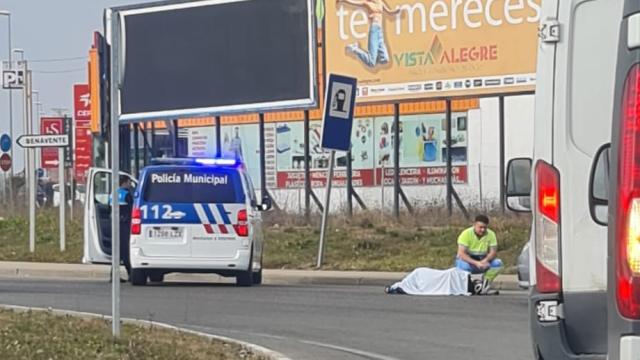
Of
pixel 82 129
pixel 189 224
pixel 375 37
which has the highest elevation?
pixel 375 37

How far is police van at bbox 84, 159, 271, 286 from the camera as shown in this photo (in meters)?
Answer: 18.9

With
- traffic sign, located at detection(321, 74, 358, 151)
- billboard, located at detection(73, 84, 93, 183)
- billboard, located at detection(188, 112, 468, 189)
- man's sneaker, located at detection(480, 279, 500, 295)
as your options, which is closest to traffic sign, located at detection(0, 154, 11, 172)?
billboard, located at detection(73, 84, 93, 183)

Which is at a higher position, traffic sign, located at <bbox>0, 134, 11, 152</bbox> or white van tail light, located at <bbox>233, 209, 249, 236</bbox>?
traffic sign, located at <bbox>0, 134, 11, 152</bbox>

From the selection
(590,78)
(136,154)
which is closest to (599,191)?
(590,78)

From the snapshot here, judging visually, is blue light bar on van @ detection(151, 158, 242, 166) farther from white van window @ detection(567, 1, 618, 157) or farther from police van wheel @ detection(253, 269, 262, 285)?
white van window @ detection(567, 1, 618, 157)

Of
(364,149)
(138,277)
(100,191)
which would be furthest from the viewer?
(364,149)

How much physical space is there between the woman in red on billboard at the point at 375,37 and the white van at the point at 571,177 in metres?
25.2

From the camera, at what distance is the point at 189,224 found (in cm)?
1889

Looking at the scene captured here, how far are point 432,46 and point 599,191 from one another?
25.3 m

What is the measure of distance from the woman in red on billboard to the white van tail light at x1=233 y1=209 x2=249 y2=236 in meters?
12.6

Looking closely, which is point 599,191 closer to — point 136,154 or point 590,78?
point 590,78

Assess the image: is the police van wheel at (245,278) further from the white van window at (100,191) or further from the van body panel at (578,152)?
the van body panel at (578,152)

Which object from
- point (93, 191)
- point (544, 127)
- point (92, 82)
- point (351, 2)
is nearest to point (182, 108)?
point (92, 82)

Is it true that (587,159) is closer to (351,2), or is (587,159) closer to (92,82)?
(351,2)
